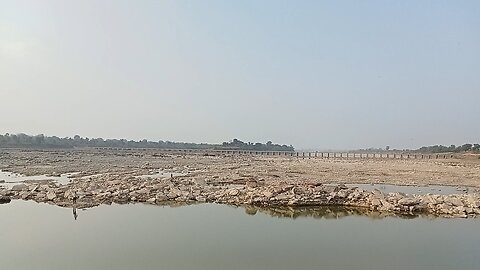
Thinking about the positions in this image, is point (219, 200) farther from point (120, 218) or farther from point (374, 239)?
point (374, 239)

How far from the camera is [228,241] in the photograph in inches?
542

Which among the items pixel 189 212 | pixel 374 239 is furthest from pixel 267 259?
pixel 189 212

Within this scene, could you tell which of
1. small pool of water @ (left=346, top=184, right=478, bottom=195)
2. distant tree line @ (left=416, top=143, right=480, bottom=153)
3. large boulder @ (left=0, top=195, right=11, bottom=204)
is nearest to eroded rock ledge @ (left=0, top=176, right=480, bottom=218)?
large boulder @ (left=0, top=195, right=11, bottom=204)

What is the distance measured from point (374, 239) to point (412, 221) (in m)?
3.84

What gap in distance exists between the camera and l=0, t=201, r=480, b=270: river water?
11.5 m

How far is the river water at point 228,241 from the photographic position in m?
11.5

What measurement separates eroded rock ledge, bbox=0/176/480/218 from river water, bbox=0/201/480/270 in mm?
1264

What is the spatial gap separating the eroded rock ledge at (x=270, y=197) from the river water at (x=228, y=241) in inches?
49.8

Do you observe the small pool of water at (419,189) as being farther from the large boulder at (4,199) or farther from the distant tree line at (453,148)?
the distant tree line at (453,148)

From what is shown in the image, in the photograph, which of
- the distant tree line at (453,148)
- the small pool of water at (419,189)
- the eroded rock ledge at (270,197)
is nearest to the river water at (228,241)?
the eroded rock ledge at (270,197)

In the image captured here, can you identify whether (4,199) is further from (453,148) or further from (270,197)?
(453,148)

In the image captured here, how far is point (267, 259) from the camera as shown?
38.9 feet

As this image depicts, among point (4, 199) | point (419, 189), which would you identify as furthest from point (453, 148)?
point (4, 199)

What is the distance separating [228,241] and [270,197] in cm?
686
